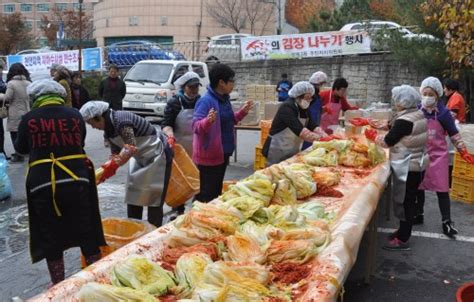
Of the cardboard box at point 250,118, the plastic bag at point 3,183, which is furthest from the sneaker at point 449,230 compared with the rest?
the plastic bag at point 3,183

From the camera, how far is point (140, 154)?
182 inches

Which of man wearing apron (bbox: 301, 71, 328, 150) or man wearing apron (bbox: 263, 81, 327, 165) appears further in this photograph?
man wearing apron (bbox: 301, 71, 328, 150)

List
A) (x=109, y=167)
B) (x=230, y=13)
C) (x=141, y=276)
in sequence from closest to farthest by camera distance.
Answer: (x=141, y=276) < (x=109, y=167) < (x=230, y=13)

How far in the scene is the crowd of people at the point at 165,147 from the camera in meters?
3.73

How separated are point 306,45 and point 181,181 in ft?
53.1

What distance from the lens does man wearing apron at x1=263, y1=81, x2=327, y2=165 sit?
5.70m

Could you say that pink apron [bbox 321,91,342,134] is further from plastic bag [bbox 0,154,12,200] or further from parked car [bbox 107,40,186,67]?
parked car [bbox 107,40,186,67]

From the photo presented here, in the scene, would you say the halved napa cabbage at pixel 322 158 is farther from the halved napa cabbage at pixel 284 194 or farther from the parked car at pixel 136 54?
the parked car at pixel 136 54

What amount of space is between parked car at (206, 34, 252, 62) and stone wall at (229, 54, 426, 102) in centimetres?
159

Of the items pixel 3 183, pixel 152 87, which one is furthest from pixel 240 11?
pixel 3 183

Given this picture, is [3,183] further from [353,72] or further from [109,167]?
[353,72]

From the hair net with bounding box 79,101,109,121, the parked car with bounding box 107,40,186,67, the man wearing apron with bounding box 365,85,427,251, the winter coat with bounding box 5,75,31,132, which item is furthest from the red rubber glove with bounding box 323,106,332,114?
the parked car with bounding box 107,40,186,67

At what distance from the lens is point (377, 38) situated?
1645cm

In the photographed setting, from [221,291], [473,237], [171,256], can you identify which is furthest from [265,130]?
[221,291]
